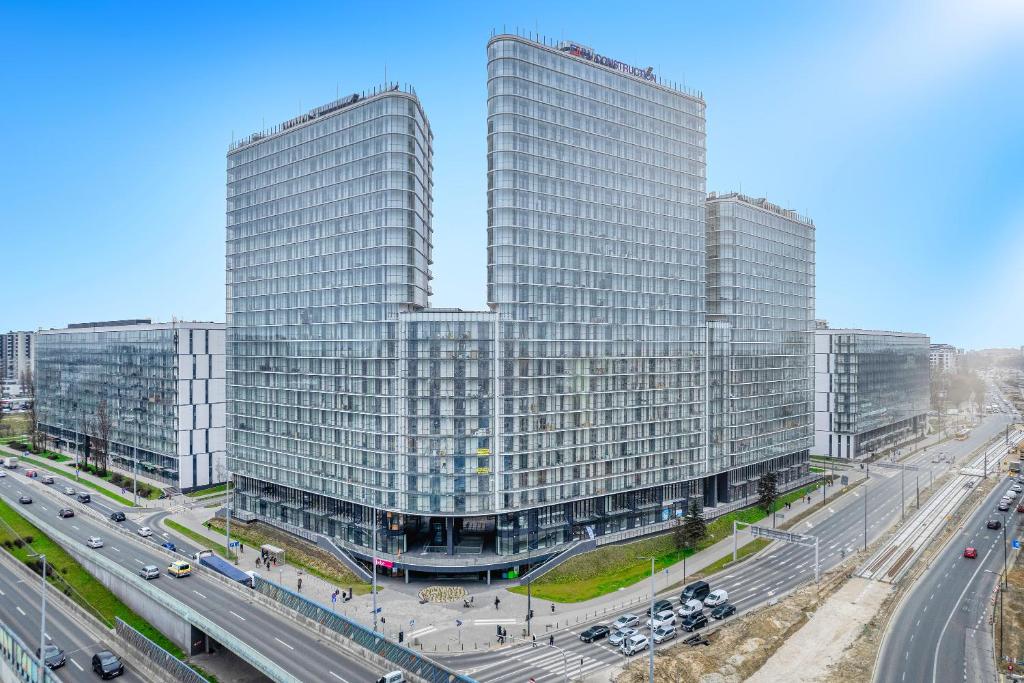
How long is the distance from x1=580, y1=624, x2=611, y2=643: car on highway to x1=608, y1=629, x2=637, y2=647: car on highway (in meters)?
0.99

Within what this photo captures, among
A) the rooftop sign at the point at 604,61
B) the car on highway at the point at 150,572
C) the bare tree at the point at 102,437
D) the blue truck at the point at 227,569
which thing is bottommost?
the blue truck at the point at 227,569

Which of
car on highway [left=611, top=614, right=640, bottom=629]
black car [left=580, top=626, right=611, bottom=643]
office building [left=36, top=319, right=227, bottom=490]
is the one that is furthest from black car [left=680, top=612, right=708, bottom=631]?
office building [left=36, top=319, right=227, bottom=490]

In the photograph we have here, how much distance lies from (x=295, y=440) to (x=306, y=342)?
53.3 ft

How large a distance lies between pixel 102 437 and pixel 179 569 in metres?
89.3

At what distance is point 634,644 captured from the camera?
214 feet

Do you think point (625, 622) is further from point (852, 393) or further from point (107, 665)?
point (852, 393)

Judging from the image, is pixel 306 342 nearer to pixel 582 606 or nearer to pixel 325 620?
pixel 325 620

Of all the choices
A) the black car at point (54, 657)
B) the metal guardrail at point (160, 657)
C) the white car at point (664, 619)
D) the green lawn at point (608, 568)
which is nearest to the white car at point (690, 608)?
the white car at point (664, 619)

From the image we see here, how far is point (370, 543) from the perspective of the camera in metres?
90.2

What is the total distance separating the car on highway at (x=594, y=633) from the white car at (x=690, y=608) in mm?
10006

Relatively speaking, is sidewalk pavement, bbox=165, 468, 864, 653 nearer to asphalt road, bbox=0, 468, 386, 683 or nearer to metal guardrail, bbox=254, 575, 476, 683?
metal guardrail, bbox=254, 575, 476, 683

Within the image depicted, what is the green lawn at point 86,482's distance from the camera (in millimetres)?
122869

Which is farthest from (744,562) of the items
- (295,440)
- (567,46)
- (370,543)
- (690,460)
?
(567,46)

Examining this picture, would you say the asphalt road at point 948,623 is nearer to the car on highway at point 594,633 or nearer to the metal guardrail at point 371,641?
the car on highway at point 594,633
